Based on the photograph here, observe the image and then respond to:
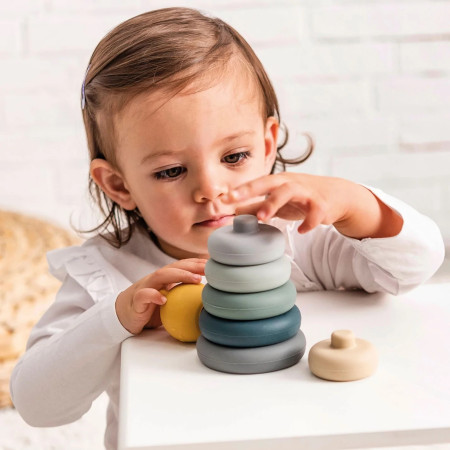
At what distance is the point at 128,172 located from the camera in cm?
97

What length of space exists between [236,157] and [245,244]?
296 millimetres

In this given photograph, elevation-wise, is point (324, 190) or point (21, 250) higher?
point (324, 190)

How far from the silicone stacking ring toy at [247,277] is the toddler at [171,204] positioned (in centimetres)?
10

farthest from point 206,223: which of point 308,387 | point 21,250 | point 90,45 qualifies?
point 90,45

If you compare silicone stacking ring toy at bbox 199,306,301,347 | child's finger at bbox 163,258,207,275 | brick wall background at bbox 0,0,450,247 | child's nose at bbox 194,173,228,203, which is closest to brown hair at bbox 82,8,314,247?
child's nose at bbox 194,173,228,203

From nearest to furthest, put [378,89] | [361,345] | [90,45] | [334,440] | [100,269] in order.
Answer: [334,440]
[361,345]
[100,269]
[90,45]
[378,89]

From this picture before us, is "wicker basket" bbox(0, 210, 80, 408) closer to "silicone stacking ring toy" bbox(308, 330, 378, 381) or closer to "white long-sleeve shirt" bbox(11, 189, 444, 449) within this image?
"white long-sleeve shirt" bbox(11, 189, 444, 449)

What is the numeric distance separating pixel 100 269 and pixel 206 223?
0.51 feet

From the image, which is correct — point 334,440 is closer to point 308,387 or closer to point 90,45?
point 308,387

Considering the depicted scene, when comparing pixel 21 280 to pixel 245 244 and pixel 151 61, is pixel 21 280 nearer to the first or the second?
pixel 151 61

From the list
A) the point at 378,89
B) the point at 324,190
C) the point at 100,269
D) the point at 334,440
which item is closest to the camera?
the point at 334,440

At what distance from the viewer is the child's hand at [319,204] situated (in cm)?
70

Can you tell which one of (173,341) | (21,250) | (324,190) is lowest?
(21,250)

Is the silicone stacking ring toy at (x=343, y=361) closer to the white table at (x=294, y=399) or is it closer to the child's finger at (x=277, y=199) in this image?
the white table at (x=294, y=399)
